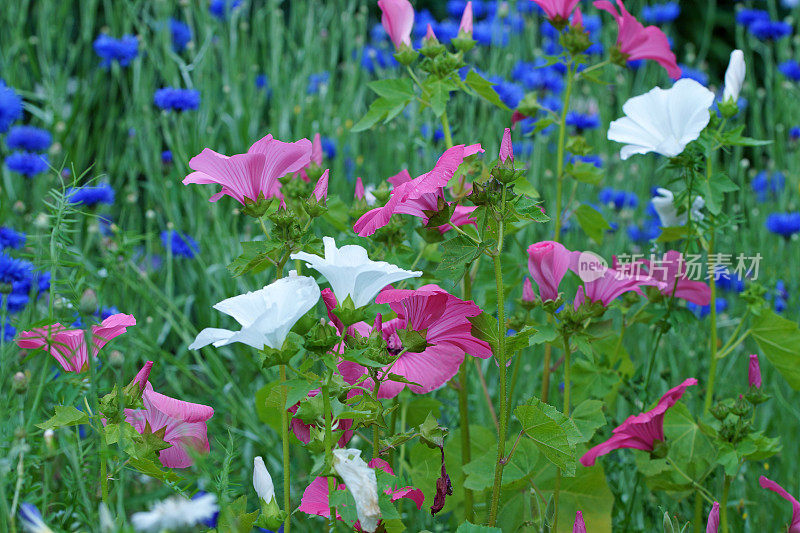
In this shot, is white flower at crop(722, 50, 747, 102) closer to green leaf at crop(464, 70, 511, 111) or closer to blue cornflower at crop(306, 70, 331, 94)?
green leaf at crop(464, 70, 511, 111)

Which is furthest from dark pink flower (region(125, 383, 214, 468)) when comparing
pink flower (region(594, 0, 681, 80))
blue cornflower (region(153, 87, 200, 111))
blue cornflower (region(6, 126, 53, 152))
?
blue cornflower (region(6, 126, 53, 152))

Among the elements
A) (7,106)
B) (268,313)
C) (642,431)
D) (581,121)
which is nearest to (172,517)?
(268,313)

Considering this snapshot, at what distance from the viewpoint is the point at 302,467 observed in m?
1.36

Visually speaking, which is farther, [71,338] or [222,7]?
[222,7]

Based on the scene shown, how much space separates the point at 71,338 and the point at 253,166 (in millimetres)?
248

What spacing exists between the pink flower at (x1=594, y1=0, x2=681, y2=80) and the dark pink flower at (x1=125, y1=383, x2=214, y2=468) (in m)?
0.72

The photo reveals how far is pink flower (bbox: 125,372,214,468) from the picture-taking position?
2.45ft

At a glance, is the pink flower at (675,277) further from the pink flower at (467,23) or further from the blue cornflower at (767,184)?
the blue cornflower at (767,184)

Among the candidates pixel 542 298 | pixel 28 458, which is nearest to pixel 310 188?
pixel 542 298

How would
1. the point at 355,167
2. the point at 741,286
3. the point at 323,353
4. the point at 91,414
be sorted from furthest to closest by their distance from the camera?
1. the point at 355,167
2. the point at 741,286
3. the point at 91,414
4. the point at 323,353

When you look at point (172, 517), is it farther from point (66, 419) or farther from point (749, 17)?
point (749, 17)

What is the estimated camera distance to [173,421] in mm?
782

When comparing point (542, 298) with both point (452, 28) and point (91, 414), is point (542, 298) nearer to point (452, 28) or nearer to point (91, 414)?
point (91, 414)

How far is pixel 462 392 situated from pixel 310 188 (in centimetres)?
31
